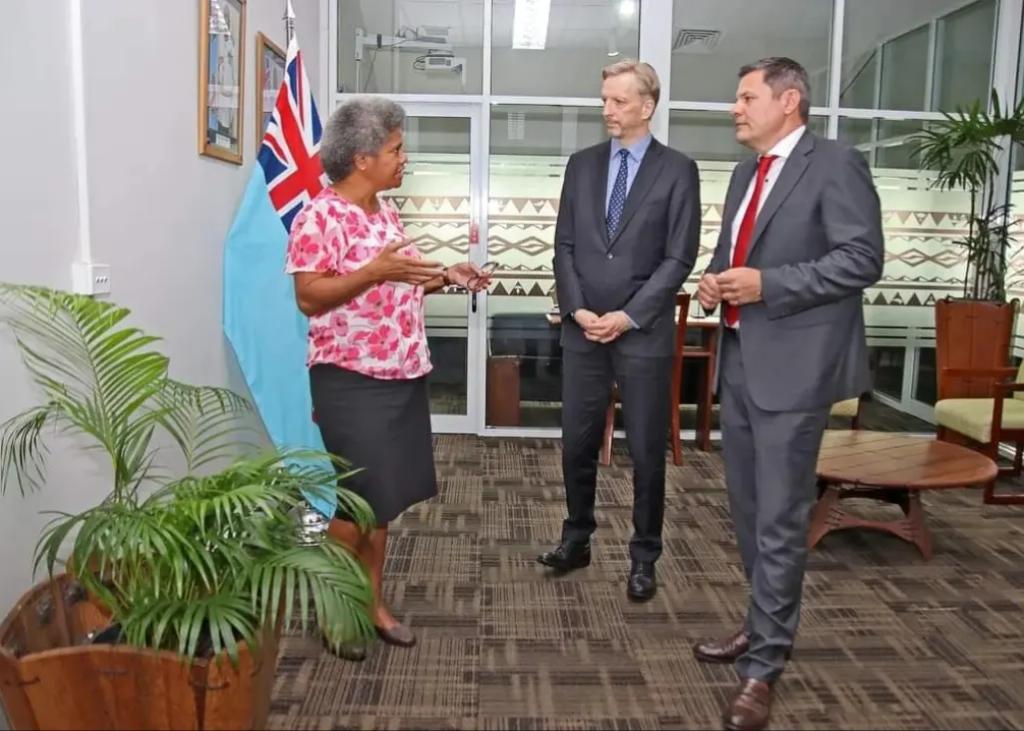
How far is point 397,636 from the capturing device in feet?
8.59

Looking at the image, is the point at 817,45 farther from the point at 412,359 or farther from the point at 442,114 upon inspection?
the point at 412,359

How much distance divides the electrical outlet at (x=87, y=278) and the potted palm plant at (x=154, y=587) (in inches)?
10.4

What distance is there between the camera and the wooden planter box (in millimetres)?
1658

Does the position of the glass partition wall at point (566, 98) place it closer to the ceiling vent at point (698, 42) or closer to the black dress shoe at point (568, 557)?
the ceiling vent at point (698, 42)

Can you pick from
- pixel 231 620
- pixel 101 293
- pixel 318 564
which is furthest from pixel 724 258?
pixel 101 293

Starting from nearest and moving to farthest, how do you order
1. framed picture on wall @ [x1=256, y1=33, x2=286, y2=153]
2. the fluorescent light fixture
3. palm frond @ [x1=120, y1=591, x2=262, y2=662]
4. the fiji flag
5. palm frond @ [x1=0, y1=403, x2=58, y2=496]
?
palm frond @ [x1=120, y1=591, x2=262, y2=662], palm frond @ [x1=0, y1=403, x2=58, y2=496], the fiji flag, framed picture on wall @ [x1=256, y1=33, x2=286, y2=153], the fluorescent light fixture

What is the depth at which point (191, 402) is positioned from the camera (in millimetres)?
2270

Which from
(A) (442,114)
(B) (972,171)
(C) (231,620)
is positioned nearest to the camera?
(C) (231,620)

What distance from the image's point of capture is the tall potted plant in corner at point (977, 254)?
4793 mm

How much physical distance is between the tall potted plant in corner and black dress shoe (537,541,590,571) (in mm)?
2422

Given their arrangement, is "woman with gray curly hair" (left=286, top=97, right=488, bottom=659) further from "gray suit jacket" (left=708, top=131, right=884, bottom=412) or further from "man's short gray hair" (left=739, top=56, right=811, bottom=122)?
"man's short gray hair" (left=739, top=56, right=811, bottom=122)

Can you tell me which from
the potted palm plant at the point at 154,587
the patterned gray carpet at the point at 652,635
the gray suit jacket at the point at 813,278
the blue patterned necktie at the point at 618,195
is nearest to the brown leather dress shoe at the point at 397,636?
the patterned gray carpet at the point at 652,635

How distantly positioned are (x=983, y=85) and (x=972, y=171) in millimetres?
875

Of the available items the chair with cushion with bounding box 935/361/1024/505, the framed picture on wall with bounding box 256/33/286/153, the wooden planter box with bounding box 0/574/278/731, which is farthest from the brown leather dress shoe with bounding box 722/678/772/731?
the framed picture on wall with bounding box 256/33/286/153
